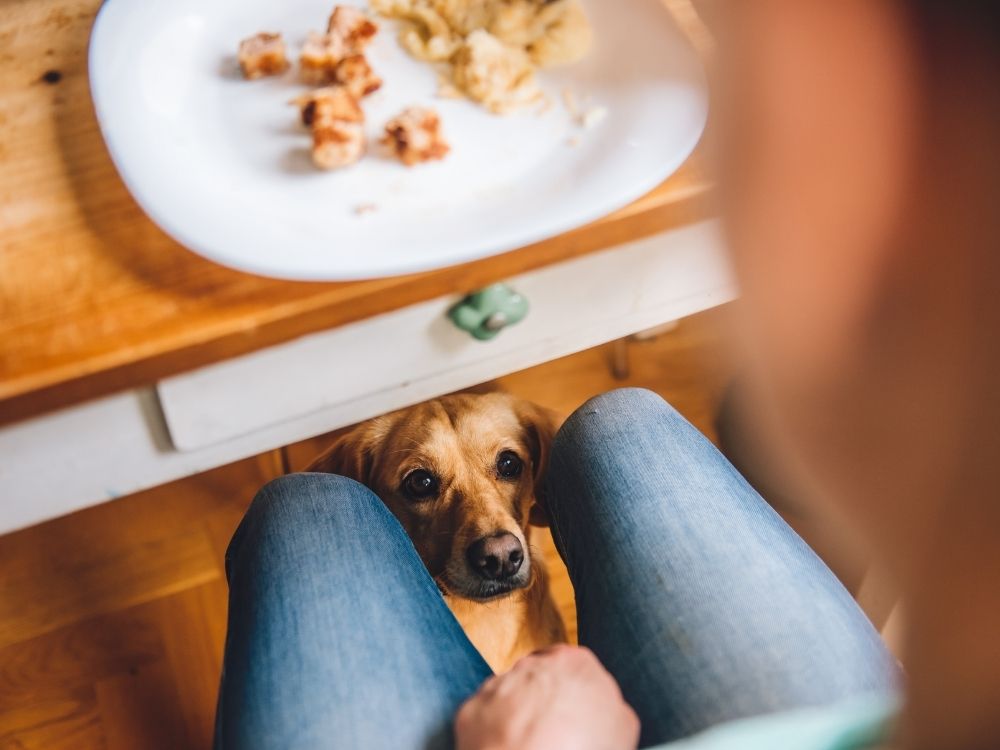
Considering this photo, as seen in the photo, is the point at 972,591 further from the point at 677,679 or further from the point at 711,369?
the point at 711,369

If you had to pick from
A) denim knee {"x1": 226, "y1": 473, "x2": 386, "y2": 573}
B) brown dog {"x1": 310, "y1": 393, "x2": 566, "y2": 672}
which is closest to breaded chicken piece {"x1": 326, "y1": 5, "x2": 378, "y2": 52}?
denim knee {"x1": 226, "y1": 473, "x2": 386, "y2": 573}

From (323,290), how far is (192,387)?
0.13m

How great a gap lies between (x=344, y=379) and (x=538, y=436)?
0.46 m

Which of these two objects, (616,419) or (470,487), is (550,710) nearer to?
(616,419)

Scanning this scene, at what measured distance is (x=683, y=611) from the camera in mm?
706

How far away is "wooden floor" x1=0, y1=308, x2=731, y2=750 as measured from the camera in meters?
1.24

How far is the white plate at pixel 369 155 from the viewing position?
67 cm

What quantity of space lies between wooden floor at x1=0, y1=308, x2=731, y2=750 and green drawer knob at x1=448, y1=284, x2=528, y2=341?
1.58 ft

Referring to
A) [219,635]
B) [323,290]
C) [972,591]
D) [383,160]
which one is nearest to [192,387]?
[323,290]

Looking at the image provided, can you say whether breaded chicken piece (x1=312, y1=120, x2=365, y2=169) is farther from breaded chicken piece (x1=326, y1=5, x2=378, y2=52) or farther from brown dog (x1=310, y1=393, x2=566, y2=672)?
brown dog (x1=310, y1=393, x2=566, y2=672)

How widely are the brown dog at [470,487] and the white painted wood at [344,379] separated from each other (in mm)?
306

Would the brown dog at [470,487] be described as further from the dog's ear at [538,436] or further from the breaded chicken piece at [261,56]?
the breaded chicken piece at [261,56]

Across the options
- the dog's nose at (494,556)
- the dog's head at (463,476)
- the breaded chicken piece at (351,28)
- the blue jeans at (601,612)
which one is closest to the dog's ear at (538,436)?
the dog's head at (463,476)

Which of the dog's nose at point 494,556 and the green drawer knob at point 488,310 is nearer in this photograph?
the green drawer knob at point 488,310
